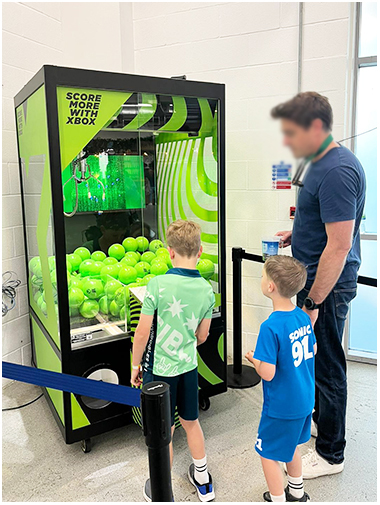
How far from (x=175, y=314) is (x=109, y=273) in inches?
29.4

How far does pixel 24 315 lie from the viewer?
305 centimetres

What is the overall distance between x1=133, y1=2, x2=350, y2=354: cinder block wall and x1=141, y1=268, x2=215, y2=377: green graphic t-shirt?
4.28 feet

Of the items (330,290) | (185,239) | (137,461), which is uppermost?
(185,239)

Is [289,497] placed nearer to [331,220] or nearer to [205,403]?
[205,403]

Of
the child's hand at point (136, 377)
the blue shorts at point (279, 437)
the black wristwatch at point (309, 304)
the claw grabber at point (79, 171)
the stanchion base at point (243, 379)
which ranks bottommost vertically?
the stanchion base at point (243, 379)

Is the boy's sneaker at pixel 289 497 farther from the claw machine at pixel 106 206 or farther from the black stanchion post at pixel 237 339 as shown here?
the black stanchion post at pixel 237 339

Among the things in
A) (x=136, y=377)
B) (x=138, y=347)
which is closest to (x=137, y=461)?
(x=136, y=377)

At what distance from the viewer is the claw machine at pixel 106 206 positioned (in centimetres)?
201

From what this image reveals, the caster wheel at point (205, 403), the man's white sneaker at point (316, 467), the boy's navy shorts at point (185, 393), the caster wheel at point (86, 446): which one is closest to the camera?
the boy's navy shorts at point (185, 393)

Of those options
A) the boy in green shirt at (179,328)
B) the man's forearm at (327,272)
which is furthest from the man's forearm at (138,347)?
the man's forearm at (327,272)

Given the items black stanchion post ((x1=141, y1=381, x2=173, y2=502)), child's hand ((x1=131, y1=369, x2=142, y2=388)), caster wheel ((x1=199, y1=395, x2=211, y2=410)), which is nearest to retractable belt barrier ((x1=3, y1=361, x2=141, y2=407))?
black stanchion post ((x1=141, y1=381, x2=173, y2=502))

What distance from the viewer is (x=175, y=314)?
179 centimetres

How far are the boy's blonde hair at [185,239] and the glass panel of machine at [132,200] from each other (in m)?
0.58

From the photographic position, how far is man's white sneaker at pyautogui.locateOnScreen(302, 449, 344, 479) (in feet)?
6.52
